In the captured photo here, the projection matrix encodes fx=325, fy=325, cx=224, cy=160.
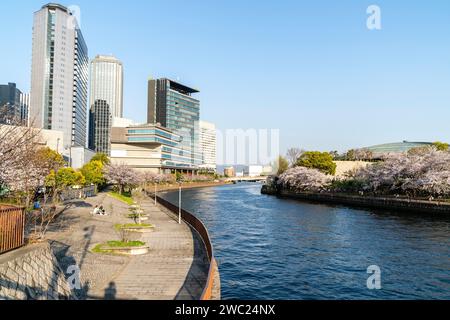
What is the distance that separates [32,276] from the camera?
41.7ft

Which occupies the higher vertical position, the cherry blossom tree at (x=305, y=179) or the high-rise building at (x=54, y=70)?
the high-rise building at (x=54, y=70)

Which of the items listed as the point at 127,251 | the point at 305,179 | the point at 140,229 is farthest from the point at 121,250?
the point at 305,179

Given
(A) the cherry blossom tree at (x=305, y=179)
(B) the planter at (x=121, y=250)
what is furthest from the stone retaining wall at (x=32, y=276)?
(A) the cherry blossom tree at (x=305, y=179)

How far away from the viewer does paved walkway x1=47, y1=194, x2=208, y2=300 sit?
1477 centimetres

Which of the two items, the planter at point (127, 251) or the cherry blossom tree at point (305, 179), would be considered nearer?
the planter at point (127, 251)

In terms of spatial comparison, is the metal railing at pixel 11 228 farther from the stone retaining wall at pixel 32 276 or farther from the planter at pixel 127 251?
the planter at pixel 127 251

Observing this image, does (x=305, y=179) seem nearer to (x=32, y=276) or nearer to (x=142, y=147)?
(x=32, y=276)

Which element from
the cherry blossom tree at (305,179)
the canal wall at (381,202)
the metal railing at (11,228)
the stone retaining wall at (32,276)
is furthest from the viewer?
the cherry blossom tree at (305,179)

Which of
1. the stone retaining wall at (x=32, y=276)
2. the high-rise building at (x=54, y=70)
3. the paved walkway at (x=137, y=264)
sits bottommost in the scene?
the paved walkway at (x=137, y=264)

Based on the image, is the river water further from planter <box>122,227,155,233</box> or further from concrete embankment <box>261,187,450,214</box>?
concrete embankment <box>261,187,450,214</box>

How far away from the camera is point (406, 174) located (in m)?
65.0

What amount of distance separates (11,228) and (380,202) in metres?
66.9

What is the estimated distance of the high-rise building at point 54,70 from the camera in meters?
170

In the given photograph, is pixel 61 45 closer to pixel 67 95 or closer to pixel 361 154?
pixel 67 95
